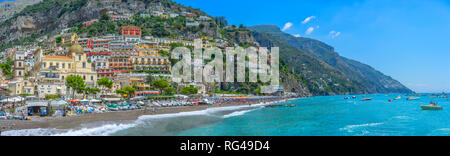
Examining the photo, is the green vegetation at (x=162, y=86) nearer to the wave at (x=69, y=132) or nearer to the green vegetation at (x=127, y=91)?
the green vegetation at (x=127, y=91)

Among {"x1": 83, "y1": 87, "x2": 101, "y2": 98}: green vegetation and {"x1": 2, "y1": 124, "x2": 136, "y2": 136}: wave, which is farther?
{"x1": 83, "y1": 87, "x2": 101, "y2": 98}: green vegetation

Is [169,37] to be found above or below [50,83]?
above

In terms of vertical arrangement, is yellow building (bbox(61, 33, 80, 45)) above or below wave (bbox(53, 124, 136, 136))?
above

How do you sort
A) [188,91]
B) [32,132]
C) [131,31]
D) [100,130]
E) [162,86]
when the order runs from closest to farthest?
[32,132] < [100,130] < [162,86] < [188,91] < [131,31]

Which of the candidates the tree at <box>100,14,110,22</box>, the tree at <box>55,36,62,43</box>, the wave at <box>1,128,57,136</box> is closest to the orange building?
the tree at <box>100,14,110,22</box>

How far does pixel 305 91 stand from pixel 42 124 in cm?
13827

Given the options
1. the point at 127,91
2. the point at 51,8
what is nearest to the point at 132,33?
the point at 127,91

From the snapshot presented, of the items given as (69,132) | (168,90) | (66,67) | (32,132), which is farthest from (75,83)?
(69,132)

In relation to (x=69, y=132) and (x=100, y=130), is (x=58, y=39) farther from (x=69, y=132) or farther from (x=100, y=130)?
(x=69, y=132)

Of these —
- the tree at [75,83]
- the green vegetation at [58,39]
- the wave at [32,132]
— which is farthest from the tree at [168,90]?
A: the green vegetation at [58,39]

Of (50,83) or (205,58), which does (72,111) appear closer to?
(50,83)

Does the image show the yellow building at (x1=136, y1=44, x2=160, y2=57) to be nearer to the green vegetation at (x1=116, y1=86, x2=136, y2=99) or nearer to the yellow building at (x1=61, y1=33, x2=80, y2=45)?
the yellow building at (x1=61, y1=33, x2=80, y2=45)

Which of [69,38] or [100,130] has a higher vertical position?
[69,38]

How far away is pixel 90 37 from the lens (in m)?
108
